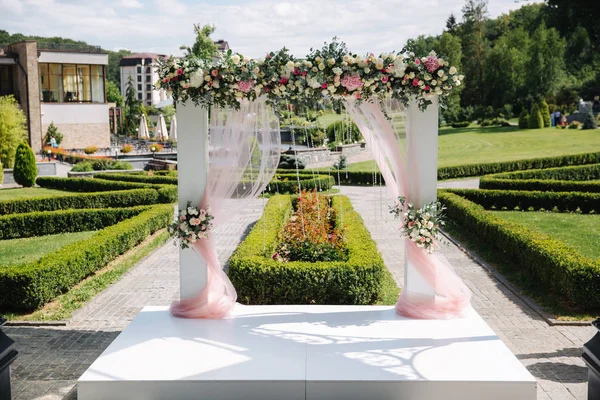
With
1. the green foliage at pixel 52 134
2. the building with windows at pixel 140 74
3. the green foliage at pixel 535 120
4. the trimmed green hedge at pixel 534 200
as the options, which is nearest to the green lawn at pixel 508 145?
the green foliage at pixel 535 120

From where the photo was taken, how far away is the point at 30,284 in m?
8.53

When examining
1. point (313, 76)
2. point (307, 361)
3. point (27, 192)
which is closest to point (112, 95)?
point (27, 192)

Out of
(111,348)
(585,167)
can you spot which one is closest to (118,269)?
(111,348)

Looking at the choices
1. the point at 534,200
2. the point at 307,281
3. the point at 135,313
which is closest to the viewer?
the point at 307,281

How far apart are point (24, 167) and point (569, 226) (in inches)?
772

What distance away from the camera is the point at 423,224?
7.09m

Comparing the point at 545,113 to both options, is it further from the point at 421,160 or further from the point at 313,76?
the point at 313,76

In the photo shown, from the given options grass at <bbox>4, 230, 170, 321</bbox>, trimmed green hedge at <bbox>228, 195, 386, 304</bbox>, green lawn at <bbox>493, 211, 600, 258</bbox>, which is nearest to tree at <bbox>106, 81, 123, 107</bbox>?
green lawn at <bbox>493, 211, 600, 258</bbox>

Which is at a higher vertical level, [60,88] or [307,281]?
[60,88]

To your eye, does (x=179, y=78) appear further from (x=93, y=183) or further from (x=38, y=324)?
(x=93, y=183)

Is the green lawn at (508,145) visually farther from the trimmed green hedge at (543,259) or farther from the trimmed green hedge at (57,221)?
the trimmed green hedge at (543,259)

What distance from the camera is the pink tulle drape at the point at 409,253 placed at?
7227 mm

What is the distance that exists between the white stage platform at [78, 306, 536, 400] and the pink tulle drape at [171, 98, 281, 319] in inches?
9.4

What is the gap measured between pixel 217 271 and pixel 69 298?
119 inches
